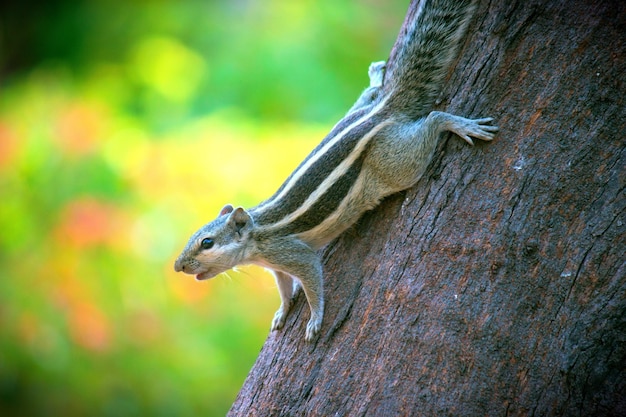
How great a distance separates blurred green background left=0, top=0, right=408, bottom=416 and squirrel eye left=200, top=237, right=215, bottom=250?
7.24 ft

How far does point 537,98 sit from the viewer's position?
2471mm

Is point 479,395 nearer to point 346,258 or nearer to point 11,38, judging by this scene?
point 346,258

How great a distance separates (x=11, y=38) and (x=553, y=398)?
347 inches

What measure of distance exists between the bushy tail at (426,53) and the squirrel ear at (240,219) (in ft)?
3.37

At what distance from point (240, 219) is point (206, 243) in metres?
0.25

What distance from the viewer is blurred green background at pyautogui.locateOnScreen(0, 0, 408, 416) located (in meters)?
5.82

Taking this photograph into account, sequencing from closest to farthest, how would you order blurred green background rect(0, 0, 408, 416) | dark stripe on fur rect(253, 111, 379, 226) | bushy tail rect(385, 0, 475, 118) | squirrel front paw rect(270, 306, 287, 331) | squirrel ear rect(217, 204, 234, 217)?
1. bushy tail rect(385, 0, 475, 118)
2. dark stripe on fur rect(253, 111, 379, 226)
3. squirrel front paw rect(270, 306, 287, 331)
4. squirrel ear rect(217, 204, 234, 217)
5. blurred green background rect(0, 0, 408, 416)

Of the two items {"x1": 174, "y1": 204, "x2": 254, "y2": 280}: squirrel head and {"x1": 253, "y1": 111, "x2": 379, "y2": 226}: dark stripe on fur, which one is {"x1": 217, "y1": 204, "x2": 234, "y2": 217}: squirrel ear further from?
{"x1": 253, "y1": 111, "x2": 379, "y2": 226}: dark stripe on fur

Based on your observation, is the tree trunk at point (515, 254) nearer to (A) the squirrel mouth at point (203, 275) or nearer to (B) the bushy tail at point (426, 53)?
(B) the bushy tail at point (426, 53)

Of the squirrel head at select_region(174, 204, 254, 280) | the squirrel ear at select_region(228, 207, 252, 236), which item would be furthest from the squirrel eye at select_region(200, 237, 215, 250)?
the squirrel ear at select_region(228, 207, 252, 236)

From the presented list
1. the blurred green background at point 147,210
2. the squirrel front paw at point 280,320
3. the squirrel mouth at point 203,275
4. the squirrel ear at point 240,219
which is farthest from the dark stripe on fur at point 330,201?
the blurred green background at point 147,210

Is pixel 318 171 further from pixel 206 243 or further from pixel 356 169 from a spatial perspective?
pixel 206 243

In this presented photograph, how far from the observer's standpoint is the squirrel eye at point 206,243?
3381 mm

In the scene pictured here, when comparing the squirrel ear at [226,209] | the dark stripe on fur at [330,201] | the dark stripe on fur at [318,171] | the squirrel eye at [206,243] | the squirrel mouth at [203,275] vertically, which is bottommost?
the squirrel mouth at [203,275]
